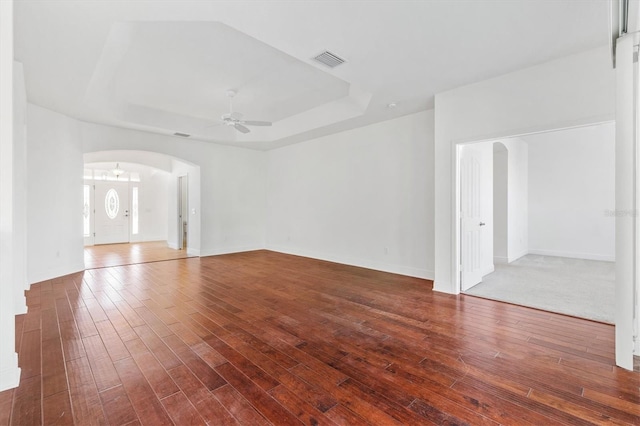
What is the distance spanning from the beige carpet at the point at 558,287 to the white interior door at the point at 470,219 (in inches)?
9.3

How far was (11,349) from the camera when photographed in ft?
6.51

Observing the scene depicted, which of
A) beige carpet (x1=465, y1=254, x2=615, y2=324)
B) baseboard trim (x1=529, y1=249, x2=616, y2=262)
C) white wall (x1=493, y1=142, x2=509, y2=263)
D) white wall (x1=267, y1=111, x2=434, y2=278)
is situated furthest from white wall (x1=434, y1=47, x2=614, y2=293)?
baseboard trim (x1=529, y1=249, x2=616, y2=262)

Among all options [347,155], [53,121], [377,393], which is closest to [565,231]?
[347,155]

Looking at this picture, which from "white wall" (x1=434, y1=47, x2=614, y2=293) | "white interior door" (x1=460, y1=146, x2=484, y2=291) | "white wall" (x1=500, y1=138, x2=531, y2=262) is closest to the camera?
"white wall" (x1=434, y1=47, x2=614, y2=293)

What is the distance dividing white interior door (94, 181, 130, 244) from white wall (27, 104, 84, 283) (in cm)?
497

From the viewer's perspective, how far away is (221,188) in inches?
305

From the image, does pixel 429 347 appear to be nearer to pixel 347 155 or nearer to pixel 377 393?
pixel 377 393

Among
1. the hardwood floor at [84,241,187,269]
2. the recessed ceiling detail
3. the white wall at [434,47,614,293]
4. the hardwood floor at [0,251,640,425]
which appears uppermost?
the recessed ceiling detail

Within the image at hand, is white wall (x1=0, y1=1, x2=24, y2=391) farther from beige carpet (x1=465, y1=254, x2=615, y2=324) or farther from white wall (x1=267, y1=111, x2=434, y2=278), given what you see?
white wall (x1=267, y1=111, x2=434, y2=278)

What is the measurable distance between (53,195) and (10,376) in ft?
14.1

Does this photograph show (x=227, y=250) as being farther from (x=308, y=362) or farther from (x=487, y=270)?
(x=487, y=270)

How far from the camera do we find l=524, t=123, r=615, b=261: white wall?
658 centimetres

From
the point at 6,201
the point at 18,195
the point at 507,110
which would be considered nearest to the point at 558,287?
the point at 507,110

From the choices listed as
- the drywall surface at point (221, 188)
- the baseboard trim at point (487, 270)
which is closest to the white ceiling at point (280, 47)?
the drywall surface at point (221, 188)
